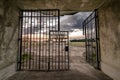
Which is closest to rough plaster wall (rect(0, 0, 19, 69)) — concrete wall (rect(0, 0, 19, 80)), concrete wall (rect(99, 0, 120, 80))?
concrete wall (rect(0, 0, 19, 80))

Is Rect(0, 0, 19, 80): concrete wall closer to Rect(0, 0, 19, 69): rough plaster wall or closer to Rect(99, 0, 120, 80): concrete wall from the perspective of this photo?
Rect(0, 0, 19, 69): rough plaster wall

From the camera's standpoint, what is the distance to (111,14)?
3811 mm

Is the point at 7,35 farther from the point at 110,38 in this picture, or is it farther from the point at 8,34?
the point at 110,38

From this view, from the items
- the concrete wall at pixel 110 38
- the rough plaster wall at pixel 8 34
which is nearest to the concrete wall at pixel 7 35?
the rough plaster wall at pixel 8 34

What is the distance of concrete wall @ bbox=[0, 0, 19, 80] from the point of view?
3.56 meters

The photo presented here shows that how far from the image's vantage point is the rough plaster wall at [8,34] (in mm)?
3621

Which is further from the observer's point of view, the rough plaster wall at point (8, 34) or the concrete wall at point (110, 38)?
the rough plaster wall at point (8, 34)

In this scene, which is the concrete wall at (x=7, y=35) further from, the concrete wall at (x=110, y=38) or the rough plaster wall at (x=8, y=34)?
the concrete wall at (x=110, y=38)

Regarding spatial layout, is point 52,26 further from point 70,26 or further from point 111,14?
point 70,26

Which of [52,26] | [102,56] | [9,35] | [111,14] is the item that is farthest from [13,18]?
[102,56]

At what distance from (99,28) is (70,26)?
2121 centimetres

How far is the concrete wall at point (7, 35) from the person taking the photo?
3.56 m

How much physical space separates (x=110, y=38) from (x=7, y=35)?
3137 mm

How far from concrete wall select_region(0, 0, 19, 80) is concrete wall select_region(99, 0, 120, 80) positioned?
9.87 feet
